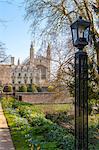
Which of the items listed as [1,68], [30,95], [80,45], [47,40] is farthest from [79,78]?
[1,68]

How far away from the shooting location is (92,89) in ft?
46.5

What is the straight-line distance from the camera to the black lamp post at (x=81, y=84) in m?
5.59

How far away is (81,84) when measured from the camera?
18.7 ft

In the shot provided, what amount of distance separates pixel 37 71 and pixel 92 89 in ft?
183

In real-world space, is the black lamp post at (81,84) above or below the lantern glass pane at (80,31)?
below

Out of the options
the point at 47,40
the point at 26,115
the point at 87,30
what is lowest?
the point at 26,115

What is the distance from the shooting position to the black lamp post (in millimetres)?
5594

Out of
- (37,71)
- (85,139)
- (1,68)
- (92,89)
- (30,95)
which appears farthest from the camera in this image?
(37,71)

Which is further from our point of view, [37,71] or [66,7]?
[37,71]

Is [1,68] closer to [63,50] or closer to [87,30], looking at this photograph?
[63,50]

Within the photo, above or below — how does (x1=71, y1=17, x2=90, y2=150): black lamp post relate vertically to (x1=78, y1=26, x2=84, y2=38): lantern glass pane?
below

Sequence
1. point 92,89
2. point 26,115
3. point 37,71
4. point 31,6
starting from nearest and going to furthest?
point 31,6 < point 92,89 < point 26,115 < point 37,71

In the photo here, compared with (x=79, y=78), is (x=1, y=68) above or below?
above

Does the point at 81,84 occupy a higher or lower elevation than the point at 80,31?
lower
